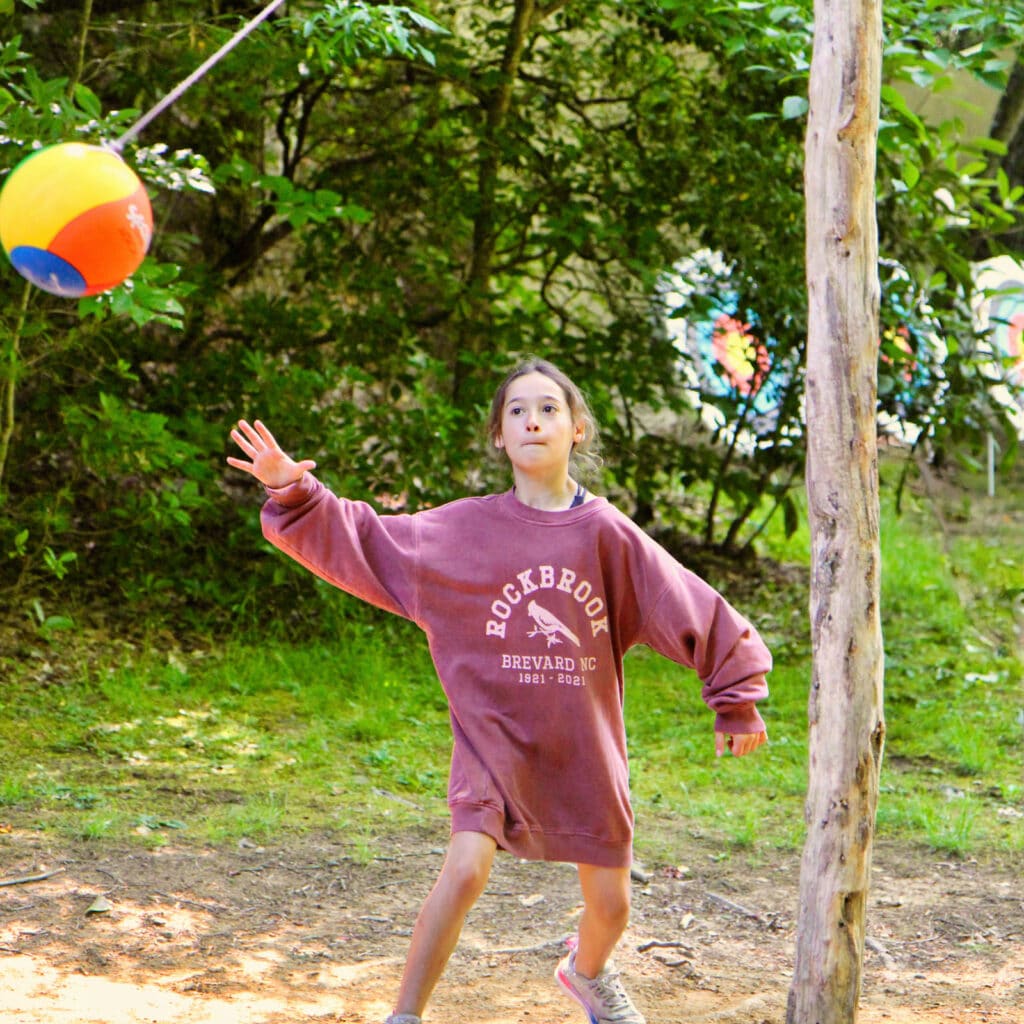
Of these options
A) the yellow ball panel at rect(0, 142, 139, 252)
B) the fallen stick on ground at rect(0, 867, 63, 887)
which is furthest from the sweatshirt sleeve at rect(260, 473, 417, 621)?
the fallen stick on ground at rect(0, 867, 63, 887)

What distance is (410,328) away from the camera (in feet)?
24.1

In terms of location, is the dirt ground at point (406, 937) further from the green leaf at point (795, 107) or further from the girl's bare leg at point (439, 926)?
the green leaf at point (795, 107)

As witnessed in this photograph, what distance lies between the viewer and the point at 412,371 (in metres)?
7.75

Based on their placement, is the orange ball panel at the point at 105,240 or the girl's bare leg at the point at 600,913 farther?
the girl's bare leg at the point at 600,913

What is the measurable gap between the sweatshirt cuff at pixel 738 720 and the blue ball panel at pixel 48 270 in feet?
5.38

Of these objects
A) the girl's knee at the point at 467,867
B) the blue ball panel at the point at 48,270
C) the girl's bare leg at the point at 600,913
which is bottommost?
the girl's bare leg at the point at 600,913

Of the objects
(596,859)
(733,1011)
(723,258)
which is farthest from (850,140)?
(723,258)

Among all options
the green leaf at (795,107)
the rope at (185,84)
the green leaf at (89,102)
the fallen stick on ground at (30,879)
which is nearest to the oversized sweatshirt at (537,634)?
the rope at (185,84)

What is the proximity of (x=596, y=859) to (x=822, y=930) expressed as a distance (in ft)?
1.66

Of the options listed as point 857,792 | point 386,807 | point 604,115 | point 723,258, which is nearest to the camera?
point 857,792

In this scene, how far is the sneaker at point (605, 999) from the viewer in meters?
3.11

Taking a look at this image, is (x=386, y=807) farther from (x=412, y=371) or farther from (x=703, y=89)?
(x=703, y=89)

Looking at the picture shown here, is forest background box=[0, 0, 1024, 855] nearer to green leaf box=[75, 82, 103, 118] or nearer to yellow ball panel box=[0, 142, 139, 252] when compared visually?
green leaf box=[75, 82, 103, 118]

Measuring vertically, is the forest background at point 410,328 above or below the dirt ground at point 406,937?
above
